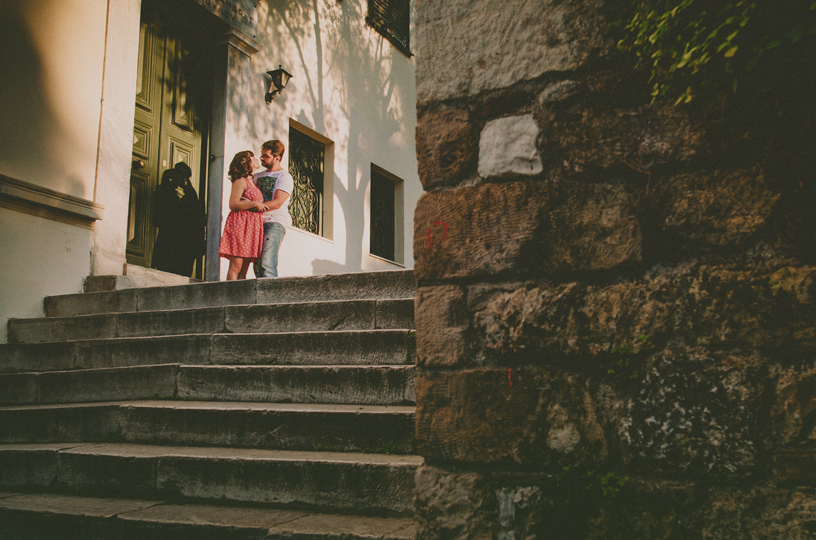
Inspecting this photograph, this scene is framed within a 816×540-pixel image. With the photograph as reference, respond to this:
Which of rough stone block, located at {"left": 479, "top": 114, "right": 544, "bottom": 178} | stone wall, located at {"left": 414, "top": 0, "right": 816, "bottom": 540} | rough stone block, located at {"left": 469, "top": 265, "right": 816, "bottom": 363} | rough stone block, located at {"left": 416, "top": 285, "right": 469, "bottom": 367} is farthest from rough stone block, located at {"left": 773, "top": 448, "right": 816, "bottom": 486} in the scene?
rough stone block, located at {"left": 479, "top": 114, "right": 544, "bottom": 178}

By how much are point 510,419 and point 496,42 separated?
1056 mm

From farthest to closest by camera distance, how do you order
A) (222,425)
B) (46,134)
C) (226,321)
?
1. (46,134)
2. (226,321)
3. (222,425)

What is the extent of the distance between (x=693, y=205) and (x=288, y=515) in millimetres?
1857

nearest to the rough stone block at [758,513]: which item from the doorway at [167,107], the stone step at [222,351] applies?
the stone step at [222,351]

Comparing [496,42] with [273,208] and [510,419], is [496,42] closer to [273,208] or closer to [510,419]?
[510,419]

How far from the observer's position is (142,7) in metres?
6.74

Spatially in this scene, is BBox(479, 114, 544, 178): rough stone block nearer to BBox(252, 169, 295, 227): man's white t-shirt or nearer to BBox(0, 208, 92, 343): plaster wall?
BBox(252, 169, 295, 227): man's white t-shirt

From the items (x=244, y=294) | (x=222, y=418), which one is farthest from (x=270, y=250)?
(x=222, y=418)

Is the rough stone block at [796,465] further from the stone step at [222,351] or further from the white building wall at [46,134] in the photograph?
the white building wall at [46,134]

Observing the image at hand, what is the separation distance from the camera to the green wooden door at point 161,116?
6426 mm

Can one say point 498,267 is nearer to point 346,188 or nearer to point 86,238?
point 86,238

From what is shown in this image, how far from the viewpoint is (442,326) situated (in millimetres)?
1642

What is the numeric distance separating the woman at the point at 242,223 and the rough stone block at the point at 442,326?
163 inches

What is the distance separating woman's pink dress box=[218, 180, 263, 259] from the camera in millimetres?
5484
